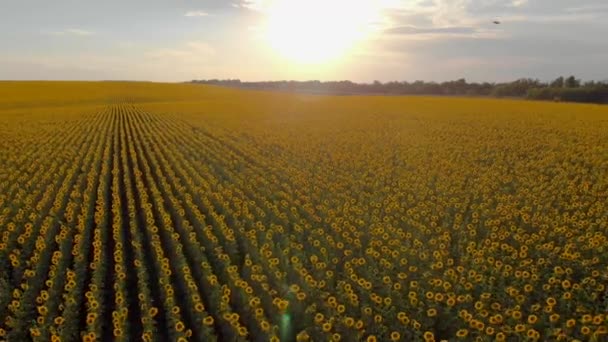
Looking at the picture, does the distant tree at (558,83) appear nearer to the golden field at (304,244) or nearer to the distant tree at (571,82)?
the distant tree at (571,82)

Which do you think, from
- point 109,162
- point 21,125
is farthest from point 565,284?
point 21,125

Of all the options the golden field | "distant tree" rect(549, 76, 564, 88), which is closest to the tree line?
"distant tree" rect(549, 76, 564, 88)

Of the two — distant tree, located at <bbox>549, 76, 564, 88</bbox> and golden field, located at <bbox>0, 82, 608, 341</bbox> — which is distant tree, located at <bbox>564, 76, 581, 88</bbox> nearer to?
distant tree, located at <bbox>549, 76, 564, 88</bbox>

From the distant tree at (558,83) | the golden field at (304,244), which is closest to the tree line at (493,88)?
the distant tree at (558,83)

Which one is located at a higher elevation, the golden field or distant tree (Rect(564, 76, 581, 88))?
distant tree (Rect(564, 76, 581, 88))

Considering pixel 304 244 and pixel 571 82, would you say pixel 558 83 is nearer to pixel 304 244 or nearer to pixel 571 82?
pixel 571 82

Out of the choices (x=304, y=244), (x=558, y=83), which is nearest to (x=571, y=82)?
(x=558, y=83)

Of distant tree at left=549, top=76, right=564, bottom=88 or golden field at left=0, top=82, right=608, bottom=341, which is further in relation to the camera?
distant tree at left=549, top=76, right=564, bottom=88

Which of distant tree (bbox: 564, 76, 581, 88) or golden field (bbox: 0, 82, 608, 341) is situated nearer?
golden field (bbox: 0, 82, 608, 341)
